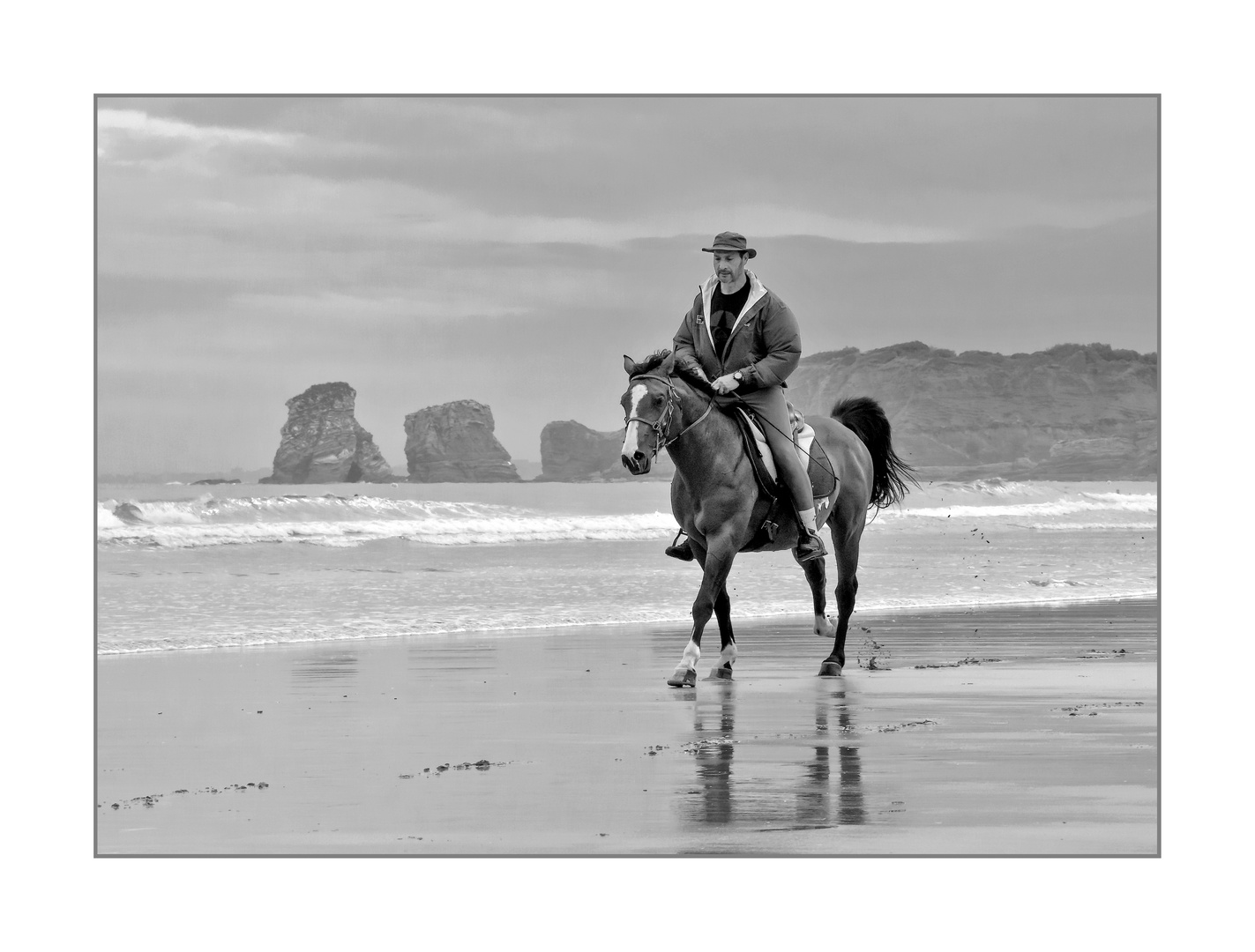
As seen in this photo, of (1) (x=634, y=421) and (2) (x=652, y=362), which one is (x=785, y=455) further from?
(1) (x=634, y=421)

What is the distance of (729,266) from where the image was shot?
8758 millimetres

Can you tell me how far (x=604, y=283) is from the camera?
19219mm

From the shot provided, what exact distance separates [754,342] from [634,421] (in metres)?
1.22

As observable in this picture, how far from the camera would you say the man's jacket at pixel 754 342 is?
880 cm

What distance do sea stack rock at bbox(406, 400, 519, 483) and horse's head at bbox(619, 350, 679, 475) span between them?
1566cm

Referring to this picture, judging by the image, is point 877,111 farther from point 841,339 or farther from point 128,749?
point 128,749

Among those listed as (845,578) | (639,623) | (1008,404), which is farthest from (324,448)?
(845,578)

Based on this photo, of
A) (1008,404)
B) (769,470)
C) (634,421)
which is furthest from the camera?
(1008,404)

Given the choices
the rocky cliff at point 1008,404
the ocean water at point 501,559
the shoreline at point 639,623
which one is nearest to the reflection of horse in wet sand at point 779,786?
the shoreline at point 639,623

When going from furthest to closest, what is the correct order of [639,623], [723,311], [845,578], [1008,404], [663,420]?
1. [1008,404]
2. [639,623]
3. [845,578]
4. [723,311]
5. [663,420]

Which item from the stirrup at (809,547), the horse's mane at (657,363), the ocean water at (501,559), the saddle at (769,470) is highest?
the horse's mane at (657,363)

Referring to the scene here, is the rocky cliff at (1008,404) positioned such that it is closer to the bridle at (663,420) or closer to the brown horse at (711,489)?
the brown horse at (711,489)

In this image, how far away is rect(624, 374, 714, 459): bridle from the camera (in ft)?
26.6

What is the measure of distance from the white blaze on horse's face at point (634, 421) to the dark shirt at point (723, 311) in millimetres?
1004
